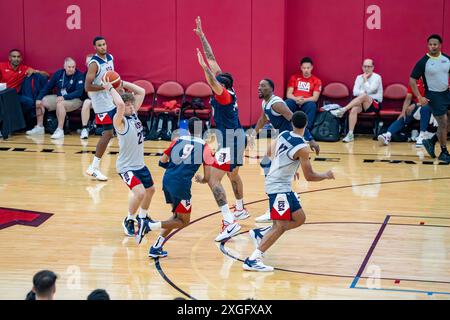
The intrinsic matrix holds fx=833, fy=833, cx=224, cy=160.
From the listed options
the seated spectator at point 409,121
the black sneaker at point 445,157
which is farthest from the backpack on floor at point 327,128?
the black sneaker at point 445,157

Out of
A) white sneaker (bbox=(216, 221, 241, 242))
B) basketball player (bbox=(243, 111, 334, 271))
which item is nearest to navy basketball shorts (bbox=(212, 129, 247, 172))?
white sneaker (bbox=(216, 221, 241, 242))

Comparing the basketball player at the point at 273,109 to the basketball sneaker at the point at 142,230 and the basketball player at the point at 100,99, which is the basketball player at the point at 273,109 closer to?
the basketball sneaker at the point at 142,230

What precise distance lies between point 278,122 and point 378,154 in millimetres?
5263

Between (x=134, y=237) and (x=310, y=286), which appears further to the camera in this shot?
(x=134, y=237)

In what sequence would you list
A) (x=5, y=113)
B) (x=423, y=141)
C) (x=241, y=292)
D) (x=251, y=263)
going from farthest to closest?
(x=5, y=113) → (x=423, y=141) → (x=251, y=263) → (x=241, y=292)

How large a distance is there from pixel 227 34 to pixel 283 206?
9238mm

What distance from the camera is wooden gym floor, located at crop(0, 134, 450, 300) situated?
804cm

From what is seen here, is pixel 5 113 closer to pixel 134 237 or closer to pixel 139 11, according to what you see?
pixel 139 11

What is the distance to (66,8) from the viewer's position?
1770 cm

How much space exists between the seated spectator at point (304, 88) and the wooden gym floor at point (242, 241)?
8.54ft

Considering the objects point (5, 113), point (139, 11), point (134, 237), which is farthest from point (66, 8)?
A: point (134, 237)

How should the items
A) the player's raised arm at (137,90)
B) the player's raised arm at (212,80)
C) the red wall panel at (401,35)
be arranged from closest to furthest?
the player's raised arm at (212,80)
the player's raised arm at (137,90)
the red wall panel at (401,35)

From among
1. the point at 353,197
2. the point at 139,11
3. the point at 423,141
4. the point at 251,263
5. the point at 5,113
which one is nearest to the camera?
the point at 251,263

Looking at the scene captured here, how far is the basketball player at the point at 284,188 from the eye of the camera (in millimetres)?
8367
